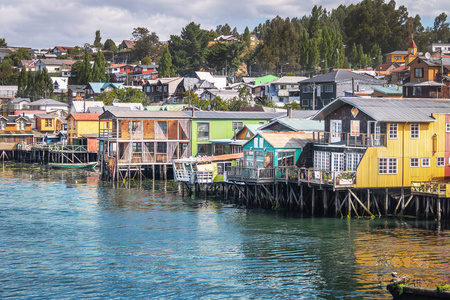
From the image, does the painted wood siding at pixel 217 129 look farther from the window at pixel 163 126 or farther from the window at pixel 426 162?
the window at pixel 426 162

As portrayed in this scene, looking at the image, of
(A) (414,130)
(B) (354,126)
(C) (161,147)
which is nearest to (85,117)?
(C) (161,147)

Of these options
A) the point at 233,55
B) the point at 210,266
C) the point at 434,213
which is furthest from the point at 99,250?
the point at 233,55

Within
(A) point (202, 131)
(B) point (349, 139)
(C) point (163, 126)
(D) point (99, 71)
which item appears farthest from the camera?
(D) point (99, 71)

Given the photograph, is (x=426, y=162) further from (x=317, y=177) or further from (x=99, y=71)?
(x=99, y=71)

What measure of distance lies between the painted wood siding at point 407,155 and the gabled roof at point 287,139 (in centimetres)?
754

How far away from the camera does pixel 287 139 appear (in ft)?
174

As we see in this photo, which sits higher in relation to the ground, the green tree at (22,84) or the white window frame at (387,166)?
the green tree at (22,84)

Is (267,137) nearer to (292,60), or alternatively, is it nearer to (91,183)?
(91,183)

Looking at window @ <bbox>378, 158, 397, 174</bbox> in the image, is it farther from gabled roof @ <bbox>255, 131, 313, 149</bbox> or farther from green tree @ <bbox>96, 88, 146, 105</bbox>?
green tree @ <bbox>96, 88, 146, 105</bbox>

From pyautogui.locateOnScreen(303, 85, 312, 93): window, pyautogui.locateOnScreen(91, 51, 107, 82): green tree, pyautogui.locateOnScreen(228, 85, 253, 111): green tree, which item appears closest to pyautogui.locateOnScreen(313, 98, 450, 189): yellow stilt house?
pyautogui.locateOnScreen(303, 85, 312, 93): window

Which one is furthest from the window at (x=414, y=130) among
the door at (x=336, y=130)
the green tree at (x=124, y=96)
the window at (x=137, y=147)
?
the green tree at (x=124, y=96)

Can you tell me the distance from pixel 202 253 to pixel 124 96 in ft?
347

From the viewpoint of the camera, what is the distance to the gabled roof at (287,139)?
5203 centimetres

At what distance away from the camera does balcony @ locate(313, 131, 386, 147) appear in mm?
46625
